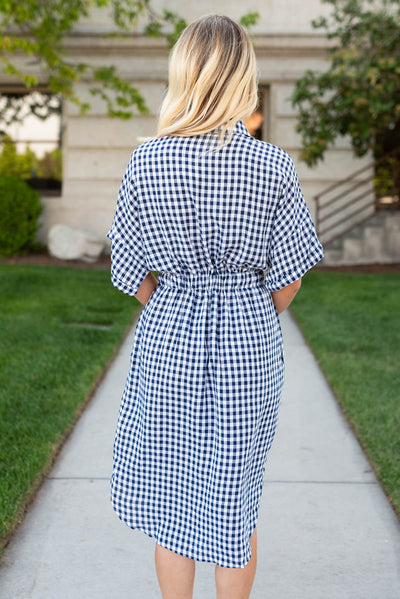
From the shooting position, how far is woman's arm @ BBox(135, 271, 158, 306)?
7.23 feet

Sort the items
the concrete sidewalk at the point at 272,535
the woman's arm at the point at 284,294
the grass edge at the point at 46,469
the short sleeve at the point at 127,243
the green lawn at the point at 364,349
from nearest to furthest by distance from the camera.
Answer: the short sleeve at the point at 127,243
the woman's arm at the point at 284,294
the concrete sidewalk at the point at 272,535
the grass edge at the point at 46,469
the green lawn at the point at 364,349

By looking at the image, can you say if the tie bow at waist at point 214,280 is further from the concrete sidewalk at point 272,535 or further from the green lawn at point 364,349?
the green lawn at point 364,349

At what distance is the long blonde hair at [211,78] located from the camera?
74.9 inches

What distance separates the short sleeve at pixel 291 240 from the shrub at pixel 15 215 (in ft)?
40.9

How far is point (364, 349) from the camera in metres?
6.61

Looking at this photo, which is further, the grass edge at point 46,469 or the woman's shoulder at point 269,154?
the grass edge at point 46,469

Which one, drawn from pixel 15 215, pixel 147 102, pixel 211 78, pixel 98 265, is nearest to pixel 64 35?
pixel 147 102

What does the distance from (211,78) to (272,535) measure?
2.09 metres

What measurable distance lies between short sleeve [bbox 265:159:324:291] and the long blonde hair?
0.25 meters

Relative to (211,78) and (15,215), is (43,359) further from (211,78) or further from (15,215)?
(15,215)

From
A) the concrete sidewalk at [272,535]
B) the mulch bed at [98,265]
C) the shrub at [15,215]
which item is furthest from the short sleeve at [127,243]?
the shrub at [15,215]

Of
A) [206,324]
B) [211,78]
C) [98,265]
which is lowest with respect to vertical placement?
[98,265]

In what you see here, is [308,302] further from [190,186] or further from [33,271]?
[190,186]

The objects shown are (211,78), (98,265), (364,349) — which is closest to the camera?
(211,78)
